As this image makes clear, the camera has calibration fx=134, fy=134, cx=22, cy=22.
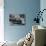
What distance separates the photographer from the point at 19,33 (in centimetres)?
529

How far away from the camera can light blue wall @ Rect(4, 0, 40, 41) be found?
5.23 meters

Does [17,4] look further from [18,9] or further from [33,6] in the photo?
[33,6]

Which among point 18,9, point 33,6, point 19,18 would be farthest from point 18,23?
point 33,6

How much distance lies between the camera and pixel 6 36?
5.26 meters

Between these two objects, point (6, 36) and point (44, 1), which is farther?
point (6, 36)

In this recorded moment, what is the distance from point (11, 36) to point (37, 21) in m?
1.18

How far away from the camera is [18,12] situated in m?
5.27

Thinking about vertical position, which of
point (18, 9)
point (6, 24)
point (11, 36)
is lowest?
point (11, 36)

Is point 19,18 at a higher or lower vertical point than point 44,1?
lower

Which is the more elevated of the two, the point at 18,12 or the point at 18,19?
the point at 18,12

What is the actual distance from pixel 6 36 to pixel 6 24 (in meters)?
0.47

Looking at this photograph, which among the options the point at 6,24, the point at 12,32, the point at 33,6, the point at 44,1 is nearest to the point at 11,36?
the point at 12,32

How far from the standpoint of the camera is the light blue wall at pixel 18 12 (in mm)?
5227

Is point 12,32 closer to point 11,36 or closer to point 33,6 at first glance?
point 11,36
